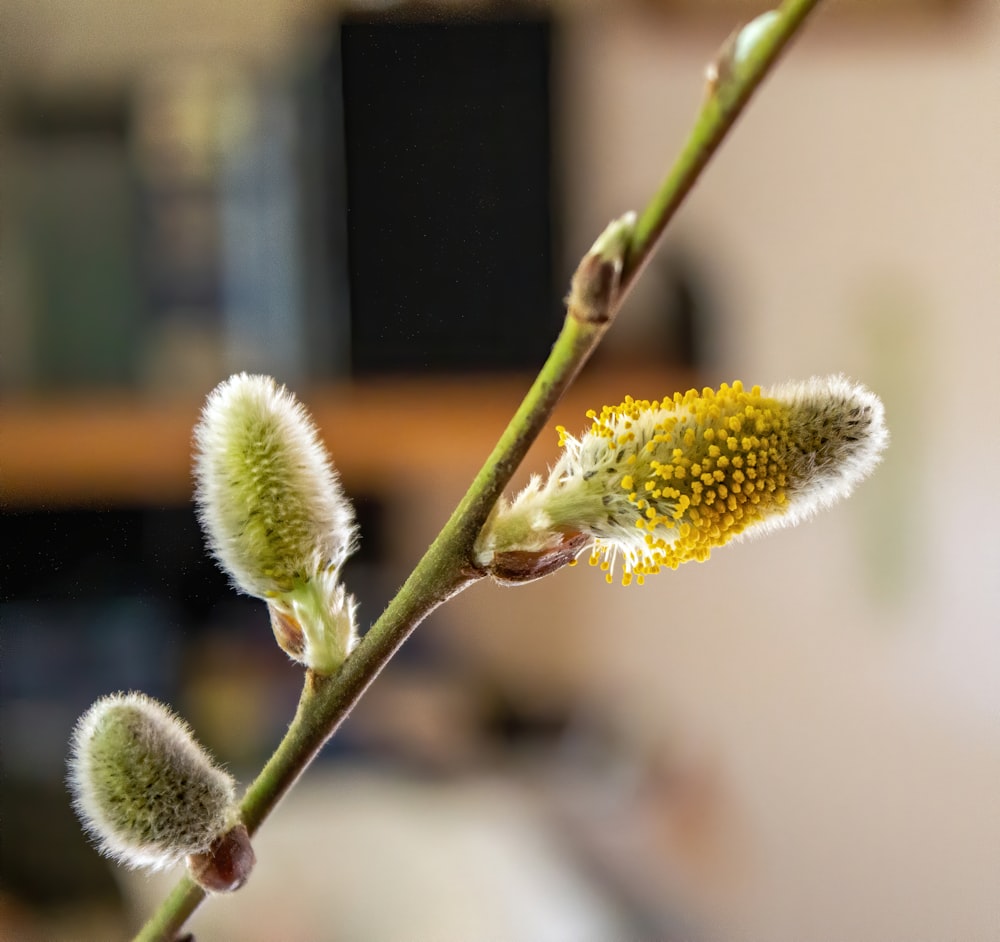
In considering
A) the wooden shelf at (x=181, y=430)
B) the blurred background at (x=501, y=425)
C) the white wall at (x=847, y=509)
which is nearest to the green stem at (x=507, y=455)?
the blurred background at (x=501, y=425)

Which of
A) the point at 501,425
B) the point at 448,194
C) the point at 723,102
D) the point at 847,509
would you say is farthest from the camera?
the point at 847,509

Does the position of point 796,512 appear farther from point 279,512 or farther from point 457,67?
point 457,67

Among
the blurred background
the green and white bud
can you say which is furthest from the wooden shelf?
the green and white bud

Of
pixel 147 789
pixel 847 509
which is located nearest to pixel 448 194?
pixel 847 509

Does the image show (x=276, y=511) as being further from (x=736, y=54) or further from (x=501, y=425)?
(x=501, y=425)

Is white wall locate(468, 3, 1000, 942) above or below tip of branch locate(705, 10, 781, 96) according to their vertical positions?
below

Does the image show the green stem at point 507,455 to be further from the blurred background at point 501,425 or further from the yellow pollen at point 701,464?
the blurred background at point 501,425

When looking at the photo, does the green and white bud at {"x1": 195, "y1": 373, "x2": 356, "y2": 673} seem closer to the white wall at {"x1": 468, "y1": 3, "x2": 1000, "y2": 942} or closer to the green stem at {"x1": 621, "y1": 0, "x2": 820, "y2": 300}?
the green stem at {"x1": 621, "y1": 0, "x2": 820, "y2": 300}

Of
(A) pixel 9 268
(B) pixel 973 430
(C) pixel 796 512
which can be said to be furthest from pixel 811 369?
(C) pixel 796 512
